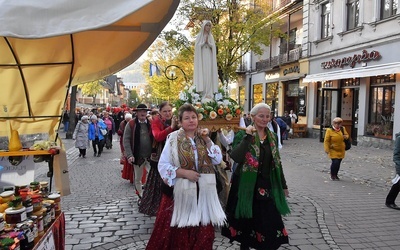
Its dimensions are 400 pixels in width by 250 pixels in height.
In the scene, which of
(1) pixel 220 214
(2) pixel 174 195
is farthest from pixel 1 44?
(1) pixel 220 214

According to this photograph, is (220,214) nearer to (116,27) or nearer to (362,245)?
(116,27)

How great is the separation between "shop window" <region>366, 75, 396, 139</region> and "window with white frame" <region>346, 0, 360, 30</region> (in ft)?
11.0

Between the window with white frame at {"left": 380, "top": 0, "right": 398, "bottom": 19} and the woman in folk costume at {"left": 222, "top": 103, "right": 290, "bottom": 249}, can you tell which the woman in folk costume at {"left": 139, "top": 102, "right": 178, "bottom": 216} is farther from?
the window with white frame at {"left": 380, "top": 0, "right": 398, "bottom": 19}

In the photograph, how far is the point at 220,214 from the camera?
3.53 m

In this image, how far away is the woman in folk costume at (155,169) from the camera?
546 cm

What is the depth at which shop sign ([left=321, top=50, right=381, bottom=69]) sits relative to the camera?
16406mm

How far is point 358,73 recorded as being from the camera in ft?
55.6

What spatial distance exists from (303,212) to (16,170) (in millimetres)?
4687

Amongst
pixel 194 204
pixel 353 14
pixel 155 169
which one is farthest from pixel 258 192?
pixel 353 14

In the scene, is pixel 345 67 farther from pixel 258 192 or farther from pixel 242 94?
pixel 242 94

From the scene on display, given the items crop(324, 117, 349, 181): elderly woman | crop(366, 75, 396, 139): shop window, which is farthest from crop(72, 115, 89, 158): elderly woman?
crop(366, 75, 396, 139): shop window

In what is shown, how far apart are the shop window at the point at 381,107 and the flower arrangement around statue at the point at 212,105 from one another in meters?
13.1

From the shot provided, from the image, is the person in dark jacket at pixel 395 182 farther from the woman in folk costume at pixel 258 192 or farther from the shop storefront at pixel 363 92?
the shop storefront at pixel 363 92

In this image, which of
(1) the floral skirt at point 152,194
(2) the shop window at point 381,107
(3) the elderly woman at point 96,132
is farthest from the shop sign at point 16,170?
(2) the shop window at point 381,107
